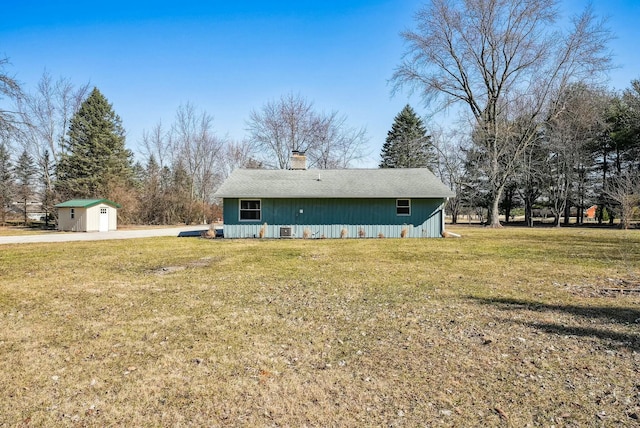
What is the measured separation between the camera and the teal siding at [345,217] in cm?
1877

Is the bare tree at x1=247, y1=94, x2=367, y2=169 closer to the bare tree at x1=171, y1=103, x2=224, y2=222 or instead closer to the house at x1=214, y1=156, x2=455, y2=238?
the bare tree at x1=171, y1=103, x2=224, y2=222

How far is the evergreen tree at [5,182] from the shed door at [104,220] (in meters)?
10.3

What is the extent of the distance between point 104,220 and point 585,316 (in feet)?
88.5

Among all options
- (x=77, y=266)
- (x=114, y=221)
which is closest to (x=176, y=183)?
(x=114, y=221)

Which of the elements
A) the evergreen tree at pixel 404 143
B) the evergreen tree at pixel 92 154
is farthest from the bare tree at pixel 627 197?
the evergreen tree at pixel 92 154

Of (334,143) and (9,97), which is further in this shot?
(334,143)

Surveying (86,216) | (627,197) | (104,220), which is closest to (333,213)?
(104,220)

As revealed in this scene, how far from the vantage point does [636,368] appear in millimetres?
3502

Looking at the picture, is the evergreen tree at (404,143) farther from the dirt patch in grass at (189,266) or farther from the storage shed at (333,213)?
the dirt patch in grass at (189,266)

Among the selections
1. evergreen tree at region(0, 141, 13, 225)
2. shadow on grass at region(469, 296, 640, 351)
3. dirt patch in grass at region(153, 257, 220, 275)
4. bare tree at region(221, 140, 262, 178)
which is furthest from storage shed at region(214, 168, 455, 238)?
evergreen tree at region(0, 141, 13, 225)

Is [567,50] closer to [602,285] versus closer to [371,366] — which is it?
[602,285]

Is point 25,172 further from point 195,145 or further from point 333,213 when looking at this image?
point 333,213

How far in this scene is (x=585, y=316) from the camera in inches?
204

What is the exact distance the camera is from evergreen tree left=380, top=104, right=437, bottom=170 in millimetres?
41531
